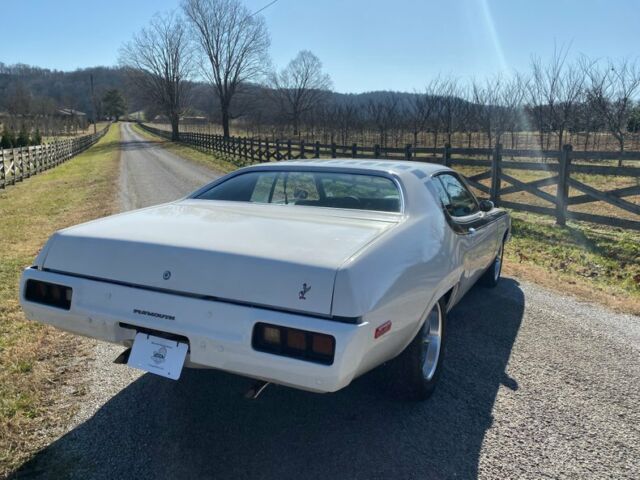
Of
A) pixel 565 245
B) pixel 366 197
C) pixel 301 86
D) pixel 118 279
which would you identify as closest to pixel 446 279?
pixel 366 197

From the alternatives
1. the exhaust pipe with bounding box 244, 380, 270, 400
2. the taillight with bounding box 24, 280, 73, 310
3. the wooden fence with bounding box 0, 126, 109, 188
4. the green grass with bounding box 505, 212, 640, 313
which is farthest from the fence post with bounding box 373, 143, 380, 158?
the exhaust pipe with bounding box 244, 380, 270, 400

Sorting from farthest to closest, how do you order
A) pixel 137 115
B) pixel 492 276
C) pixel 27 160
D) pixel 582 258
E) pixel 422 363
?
pixel 137 115 → pixel 27 160 → pixel 582 258 → pixel 492 276 → pixel 422 363

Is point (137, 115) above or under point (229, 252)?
above

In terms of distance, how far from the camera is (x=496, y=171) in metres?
10.9

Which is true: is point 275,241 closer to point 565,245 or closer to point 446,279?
point 446,279

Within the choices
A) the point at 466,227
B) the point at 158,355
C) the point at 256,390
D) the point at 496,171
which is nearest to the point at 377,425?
the point at 256,390

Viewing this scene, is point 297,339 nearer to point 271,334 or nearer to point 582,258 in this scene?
point 271,334

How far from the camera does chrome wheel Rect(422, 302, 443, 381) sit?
10.1ft

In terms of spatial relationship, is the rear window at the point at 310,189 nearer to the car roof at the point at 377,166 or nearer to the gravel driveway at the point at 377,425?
the car roof at the point at 377,166

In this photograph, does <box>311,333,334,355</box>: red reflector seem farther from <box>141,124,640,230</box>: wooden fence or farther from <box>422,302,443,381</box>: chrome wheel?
<box>141,124,640,230</box>: wooden fence

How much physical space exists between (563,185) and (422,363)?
7933mm

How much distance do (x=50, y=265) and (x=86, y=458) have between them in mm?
1011

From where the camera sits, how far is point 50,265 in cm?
269

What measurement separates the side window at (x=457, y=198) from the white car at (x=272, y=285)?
1.16 feet
